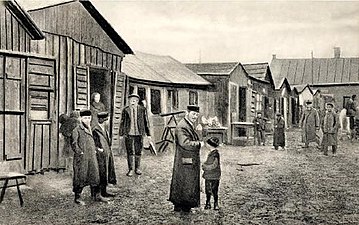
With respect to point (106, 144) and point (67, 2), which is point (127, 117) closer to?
point (106, 144)

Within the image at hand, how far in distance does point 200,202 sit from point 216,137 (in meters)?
0.43

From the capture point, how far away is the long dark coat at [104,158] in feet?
11.5

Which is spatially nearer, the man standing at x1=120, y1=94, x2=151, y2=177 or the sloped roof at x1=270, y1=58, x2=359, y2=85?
the man standing at x1=120, y1=94, x2=151, y2=177

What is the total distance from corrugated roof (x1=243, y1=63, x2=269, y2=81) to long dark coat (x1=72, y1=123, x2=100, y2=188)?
1.19 m

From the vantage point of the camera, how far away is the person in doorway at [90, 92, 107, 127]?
3.44 metres

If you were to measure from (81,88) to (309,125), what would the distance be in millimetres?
2017

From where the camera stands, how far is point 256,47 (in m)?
3.54

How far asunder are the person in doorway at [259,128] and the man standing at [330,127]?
1.74ft

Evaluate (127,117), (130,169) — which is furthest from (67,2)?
(130,169)

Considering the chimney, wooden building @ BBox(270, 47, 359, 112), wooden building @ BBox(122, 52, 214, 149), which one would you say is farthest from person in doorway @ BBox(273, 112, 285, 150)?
the chimney

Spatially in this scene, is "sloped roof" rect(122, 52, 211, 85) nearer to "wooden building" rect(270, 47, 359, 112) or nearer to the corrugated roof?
the corrugated roof

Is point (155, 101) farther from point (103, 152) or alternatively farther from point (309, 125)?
point (309, 125)

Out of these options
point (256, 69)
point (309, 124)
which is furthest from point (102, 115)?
point (309, 124)

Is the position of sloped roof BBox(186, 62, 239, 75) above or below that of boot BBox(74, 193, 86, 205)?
above
